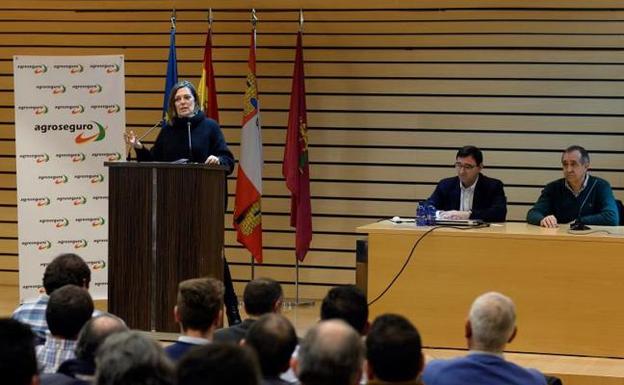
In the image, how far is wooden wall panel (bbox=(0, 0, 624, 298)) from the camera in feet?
27.2

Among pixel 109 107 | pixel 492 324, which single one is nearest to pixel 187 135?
pixel 109 107

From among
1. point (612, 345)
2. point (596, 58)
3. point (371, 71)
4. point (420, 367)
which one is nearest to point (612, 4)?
point (596, 58)

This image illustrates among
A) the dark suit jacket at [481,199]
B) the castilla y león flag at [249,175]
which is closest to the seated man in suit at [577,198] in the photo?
the dark suit jacket at [481,199]

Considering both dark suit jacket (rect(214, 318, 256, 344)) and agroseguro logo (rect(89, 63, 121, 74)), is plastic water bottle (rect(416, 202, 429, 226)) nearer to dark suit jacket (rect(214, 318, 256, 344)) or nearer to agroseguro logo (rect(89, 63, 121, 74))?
dark suit jacket (rect(214, 318, 256, 344))

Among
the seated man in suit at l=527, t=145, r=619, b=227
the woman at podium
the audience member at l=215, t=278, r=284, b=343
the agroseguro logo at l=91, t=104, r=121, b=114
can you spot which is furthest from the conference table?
the agroseguro logo at l=91, t=104, r=121, b=114

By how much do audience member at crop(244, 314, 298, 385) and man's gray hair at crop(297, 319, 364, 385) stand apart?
26 centimetres

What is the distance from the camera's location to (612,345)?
552 cm

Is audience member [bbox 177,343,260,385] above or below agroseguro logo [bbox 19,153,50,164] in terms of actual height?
below

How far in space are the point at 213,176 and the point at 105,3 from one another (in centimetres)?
410

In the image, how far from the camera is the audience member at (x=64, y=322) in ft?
11.0

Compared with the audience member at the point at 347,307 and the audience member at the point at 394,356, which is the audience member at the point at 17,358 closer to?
the audience member at the point at 394,356

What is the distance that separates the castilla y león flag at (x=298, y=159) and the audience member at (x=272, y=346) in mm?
5253

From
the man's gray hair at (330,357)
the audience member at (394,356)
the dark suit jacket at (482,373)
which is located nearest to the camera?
the man's gray hair at (330,357)

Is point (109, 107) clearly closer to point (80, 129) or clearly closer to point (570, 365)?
point (80, 129)
